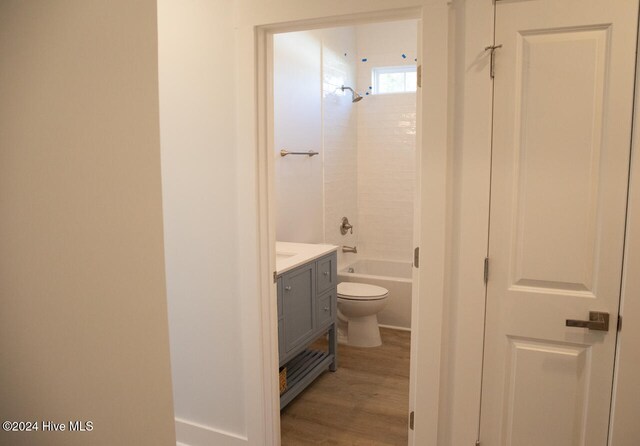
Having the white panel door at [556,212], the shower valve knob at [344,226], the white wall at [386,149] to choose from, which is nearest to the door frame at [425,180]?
the white panel door at [556,212]

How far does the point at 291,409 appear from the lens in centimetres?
300

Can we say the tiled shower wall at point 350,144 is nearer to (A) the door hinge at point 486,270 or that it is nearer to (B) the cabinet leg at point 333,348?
(B) the cabinet leg at point 333,348

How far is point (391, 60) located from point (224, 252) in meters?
3.48

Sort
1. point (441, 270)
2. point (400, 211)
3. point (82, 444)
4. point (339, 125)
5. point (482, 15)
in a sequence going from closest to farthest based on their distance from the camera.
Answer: point (82, 444) < point (482, 15) < point (441, 270) < point (339, 125) < point (400, 211)

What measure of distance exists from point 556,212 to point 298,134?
249cm

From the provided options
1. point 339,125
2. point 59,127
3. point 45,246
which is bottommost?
point 45,246

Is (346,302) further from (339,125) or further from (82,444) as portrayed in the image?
(82,444)

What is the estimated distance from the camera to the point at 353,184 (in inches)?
204

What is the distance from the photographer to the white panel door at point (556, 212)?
1.67m

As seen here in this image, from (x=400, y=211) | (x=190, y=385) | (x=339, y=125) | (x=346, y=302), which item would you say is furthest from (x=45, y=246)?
(x=400, y=211)

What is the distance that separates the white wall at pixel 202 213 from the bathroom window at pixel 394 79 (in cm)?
314

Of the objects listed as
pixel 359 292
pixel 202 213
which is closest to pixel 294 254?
pixel 202 213

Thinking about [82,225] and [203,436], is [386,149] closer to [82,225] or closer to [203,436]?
[203,436]

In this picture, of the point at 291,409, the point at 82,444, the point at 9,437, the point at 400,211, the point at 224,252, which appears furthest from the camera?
the point at 400,211
